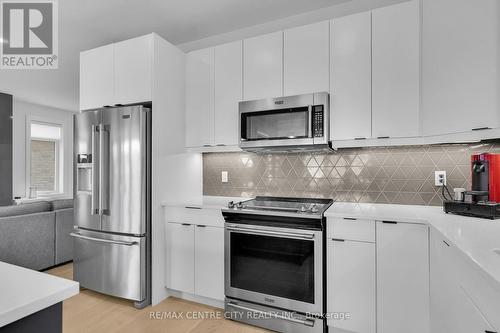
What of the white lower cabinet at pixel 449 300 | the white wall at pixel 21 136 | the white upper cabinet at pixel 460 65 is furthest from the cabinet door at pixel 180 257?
the white wall at pixel 21 136

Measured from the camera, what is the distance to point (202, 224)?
245 centimetres

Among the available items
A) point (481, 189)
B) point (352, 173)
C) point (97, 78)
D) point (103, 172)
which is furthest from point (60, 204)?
point (481, 189)

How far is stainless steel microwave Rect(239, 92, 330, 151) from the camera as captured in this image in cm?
224

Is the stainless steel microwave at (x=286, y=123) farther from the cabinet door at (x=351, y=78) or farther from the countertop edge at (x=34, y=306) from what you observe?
the countertop edge at (x=34, y=306)

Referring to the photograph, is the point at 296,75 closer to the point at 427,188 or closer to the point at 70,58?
the point at 427,188

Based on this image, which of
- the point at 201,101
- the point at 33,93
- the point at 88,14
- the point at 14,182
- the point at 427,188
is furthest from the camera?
the point at 14,182

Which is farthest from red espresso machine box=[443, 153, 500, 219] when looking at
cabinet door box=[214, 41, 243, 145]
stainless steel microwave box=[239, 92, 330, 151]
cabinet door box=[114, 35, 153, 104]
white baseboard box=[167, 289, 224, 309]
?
cabinet door box=[114, 35, 153, 104]

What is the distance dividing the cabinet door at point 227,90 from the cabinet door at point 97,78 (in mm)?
1084

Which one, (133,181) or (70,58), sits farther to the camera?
(70,58)

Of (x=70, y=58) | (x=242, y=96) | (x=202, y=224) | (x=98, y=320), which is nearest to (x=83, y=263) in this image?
(x=98, y=320)

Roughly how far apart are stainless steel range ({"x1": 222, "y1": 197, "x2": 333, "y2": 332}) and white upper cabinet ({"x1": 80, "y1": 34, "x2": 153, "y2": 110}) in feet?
4.83

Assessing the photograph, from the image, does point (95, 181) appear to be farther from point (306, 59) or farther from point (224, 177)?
point (306, 59)

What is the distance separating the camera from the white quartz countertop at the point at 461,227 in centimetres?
97

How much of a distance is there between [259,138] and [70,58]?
2.94 metres
